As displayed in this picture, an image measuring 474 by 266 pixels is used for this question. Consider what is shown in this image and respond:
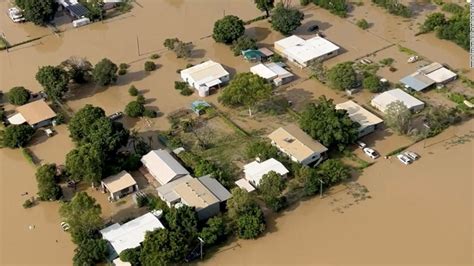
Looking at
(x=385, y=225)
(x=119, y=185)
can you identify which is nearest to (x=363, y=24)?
(x=385, y=225)

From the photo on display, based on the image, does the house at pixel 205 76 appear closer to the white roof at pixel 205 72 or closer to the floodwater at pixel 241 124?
the white roof at pixel 205 72

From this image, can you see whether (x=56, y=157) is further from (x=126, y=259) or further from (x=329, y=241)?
(x=329, y=241)

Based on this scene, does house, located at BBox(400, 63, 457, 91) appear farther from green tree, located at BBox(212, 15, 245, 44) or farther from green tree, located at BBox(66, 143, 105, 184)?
green tree, located at BBox(66, 143, 105, 184)

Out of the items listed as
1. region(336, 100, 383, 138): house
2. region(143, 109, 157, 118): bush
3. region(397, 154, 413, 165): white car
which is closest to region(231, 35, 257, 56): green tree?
region(143, 109, 157, 118): bush

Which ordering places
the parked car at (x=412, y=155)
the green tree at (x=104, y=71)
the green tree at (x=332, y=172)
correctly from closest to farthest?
the green tree at (x=332, y=172)
the parked car at (x=412, y=155)
the green tree at (x=104, y=71)

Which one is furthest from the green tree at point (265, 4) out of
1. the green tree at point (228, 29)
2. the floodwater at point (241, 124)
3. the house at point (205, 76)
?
the house at point (205, 76)

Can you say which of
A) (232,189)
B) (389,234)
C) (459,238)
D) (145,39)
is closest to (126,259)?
(232,189)
